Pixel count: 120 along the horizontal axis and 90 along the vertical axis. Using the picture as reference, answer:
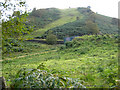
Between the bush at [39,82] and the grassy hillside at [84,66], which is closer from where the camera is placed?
the bush at [39,82]

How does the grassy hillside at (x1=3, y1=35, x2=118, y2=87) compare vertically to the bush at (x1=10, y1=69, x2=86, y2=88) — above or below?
below

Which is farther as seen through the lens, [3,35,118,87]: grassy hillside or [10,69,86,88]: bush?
[3,35,118,87]: grassy hillside

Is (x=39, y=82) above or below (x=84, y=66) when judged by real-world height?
above

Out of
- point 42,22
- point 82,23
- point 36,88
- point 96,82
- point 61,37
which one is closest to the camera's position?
point 36,88

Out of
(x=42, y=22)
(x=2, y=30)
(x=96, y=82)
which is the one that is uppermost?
(x=42, y=22)

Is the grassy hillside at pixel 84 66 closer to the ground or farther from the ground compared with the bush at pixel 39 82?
closer to the ground

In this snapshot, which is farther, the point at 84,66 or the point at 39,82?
the point at 84,66

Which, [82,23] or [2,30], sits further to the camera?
[82,23]

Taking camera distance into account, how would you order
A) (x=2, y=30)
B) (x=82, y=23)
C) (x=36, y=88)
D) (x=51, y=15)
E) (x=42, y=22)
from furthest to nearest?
(x=51, y=15), (x=42, y=22), (x=82, y=23), (x=2, y=30), (x=36, y=88)

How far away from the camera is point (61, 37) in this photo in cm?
5325

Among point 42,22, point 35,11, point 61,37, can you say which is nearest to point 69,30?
point 61,37

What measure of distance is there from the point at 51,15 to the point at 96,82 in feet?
272

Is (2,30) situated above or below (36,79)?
above

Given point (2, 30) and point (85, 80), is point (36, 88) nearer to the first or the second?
point (85, 80)
